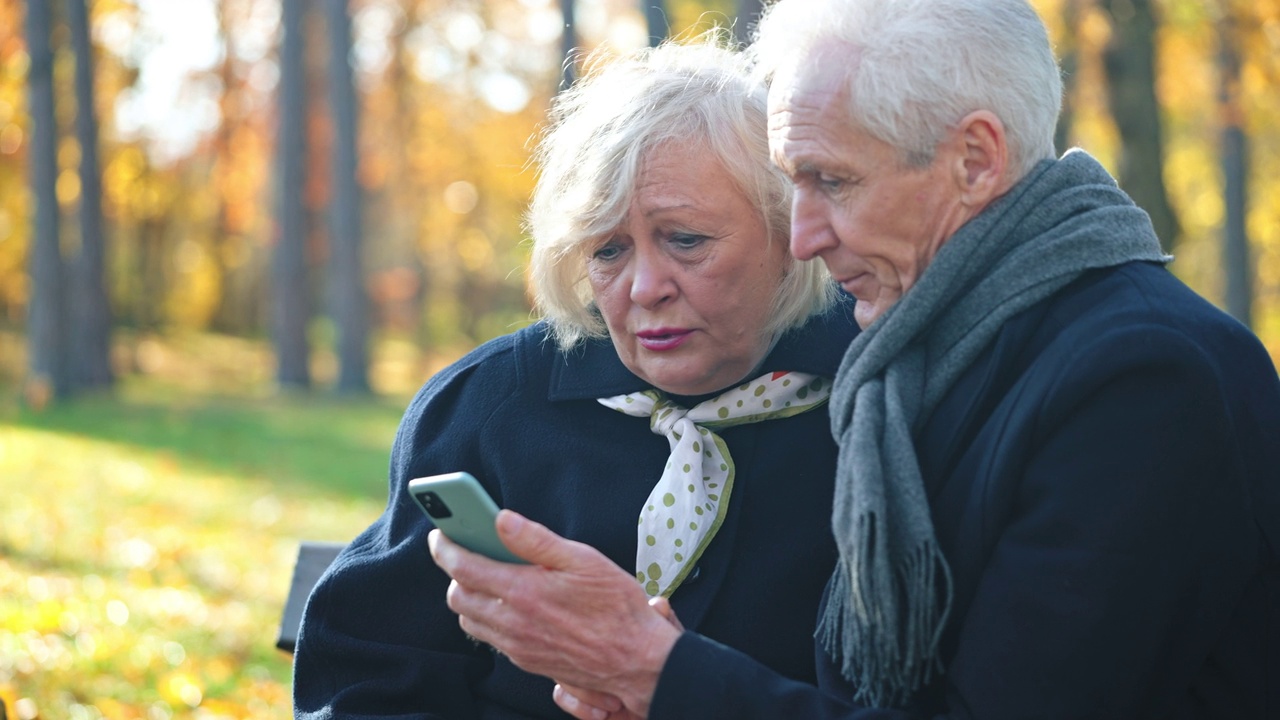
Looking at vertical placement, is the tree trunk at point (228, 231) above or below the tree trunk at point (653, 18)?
below

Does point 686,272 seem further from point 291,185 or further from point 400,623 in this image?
point 291,185

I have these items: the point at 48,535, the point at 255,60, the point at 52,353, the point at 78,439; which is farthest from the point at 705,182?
the point at 255,60

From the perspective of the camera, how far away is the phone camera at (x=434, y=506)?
2.23m

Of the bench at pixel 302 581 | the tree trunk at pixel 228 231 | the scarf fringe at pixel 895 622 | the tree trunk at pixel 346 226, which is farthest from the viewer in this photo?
the tree trunk at pixel 228 231

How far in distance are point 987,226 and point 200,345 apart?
29856 mm

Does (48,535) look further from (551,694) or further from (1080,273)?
(1080,273)

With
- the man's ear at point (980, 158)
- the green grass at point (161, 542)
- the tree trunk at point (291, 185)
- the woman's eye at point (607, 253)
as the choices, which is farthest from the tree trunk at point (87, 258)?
the man's ear at point (980, 158)

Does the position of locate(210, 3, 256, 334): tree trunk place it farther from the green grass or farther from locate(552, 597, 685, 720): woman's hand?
locate(552, 597, 685, 720): woman's hand

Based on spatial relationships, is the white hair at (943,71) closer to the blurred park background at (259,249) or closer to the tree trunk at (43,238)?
the blurred park background at (259,249)

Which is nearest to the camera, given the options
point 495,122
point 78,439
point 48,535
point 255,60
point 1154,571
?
point 1154,571

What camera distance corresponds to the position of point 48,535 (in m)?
8.96

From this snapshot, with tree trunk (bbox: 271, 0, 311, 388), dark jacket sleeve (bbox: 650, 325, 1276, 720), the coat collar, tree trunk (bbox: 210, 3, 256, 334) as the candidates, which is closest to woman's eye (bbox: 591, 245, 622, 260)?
the coat collar

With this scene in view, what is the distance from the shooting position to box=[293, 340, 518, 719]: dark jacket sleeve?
9.14 ft

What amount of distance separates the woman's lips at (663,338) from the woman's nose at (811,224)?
1.67ft
